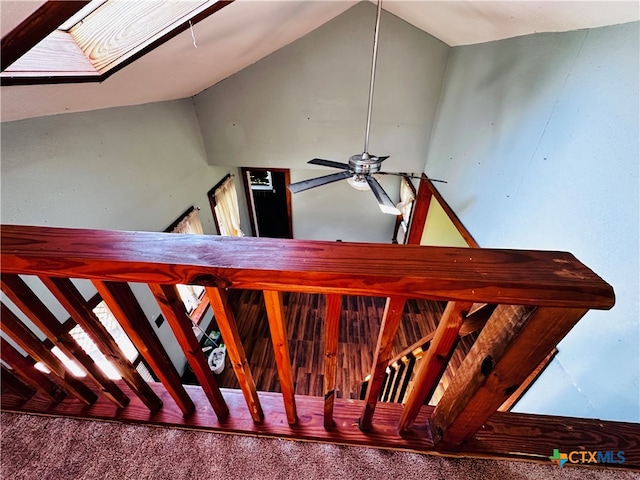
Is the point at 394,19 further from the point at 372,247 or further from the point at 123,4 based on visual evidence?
the point at 372,247

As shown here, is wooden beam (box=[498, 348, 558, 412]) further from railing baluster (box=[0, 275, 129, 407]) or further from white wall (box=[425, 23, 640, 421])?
railing baluster (box=[0, 275, 129, 407])

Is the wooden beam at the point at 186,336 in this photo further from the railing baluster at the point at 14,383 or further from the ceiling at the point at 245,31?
the ceiling at the point at 245,31

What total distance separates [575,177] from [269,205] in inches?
234

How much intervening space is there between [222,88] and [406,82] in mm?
2393

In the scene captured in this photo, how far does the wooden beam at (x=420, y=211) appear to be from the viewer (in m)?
4.11

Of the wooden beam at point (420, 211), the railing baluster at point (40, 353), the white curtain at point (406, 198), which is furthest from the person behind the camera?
the white curtain at point (406, 198)

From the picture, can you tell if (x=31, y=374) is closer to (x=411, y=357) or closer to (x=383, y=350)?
(x=383, y=350)

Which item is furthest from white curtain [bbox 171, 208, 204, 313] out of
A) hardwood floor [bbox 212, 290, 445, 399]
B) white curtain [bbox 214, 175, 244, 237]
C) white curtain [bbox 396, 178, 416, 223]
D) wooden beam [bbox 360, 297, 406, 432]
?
white curtain [bbox 396, 178, 416, 223]

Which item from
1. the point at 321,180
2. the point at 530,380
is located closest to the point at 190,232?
the point at 321,180

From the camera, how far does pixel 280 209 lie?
22.3 feet

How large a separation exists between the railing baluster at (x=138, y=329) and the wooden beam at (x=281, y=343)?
0.33 m

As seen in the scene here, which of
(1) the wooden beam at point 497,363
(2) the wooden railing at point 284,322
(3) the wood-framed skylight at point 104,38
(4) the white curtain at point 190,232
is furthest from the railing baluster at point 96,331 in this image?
(4) the white curtain at point 190,232

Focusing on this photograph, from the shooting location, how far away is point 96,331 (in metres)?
0.79

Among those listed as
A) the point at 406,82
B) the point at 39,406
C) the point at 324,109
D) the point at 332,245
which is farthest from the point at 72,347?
the point at 406,82
